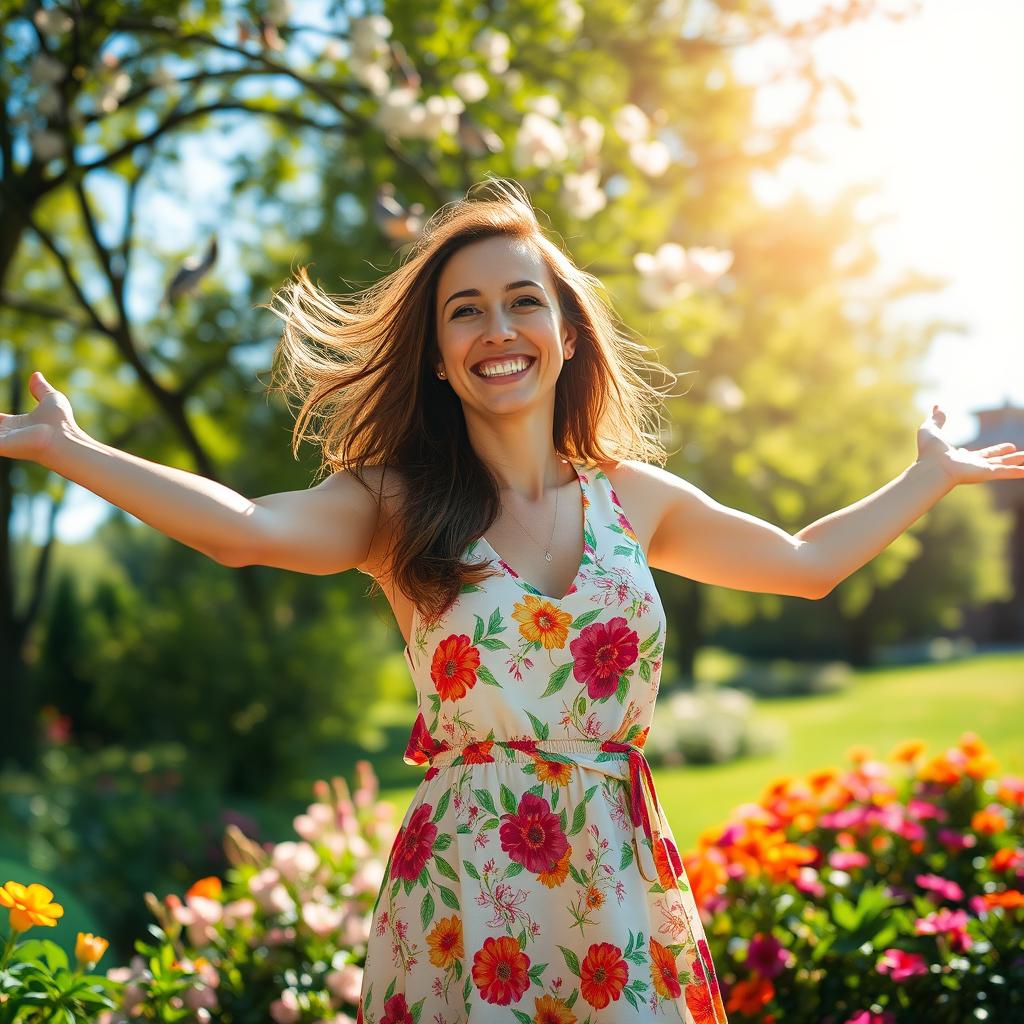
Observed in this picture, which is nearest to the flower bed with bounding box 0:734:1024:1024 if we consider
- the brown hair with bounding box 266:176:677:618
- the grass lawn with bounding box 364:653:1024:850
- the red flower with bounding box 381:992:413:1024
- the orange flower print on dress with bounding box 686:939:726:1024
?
the red flower with bounding box 381:992:413:1024

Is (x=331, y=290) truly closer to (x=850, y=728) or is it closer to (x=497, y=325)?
(x=497, y=325)

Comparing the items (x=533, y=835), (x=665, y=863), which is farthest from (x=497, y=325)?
(x=665, y=863)

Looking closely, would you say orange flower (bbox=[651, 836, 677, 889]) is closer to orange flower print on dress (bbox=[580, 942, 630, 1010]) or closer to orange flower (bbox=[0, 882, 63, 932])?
orange flower print on dress (bbox=[580, 942, 630, 1010])

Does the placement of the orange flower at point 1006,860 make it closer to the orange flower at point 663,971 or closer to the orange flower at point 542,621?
the orange flower at point 663,971

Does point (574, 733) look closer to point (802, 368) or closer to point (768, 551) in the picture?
point (768, 551)

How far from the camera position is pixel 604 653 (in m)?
2.10

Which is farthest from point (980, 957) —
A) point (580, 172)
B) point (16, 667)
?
point (16, 667)

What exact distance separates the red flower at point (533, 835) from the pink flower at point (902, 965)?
128cm

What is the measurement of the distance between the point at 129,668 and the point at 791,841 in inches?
289

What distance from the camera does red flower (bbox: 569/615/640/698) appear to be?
209 cm

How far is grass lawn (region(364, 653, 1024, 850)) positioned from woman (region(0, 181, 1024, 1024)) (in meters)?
2.32

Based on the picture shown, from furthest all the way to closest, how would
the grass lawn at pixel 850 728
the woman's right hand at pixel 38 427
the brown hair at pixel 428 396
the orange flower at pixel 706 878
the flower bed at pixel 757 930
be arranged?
1. the grass lawn at pixel 850 728
2. the orange flower at pixel 706 878
3. the flower bed at pixel 757 930
4. the brown hair at pixel 428 396
5. the woman's right hand at pixel 38 427

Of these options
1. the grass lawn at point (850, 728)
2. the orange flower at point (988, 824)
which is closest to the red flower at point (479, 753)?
the orange flower at point (988, 824)

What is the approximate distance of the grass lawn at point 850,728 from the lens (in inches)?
428
